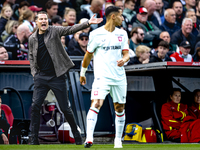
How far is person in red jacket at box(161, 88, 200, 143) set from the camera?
25.2 feet

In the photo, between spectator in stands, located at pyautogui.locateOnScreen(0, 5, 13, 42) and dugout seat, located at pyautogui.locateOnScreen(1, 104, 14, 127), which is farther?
spectator in stands, located at pyautogui.locateOnScreen(0, 5, 13, 42)

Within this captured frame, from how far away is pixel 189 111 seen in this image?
8445 millimetres

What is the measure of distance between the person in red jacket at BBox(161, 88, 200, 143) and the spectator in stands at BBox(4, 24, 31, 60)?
12.3 feet

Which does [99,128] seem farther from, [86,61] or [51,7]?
[51,7]

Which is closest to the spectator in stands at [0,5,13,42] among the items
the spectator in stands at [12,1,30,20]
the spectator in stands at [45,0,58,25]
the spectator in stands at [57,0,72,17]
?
the spectator in stands at [12,1,30,20]

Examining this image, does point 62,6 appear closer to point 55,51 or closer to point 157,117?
point 157,117

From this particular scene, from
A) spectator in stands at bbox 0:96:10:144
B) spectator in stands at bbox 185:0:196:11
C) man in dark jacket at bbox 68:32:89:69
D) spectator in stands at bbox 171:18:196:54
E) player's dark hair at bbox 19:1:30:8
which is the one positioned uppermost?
spectator in stands at bbox 185:0:196:11

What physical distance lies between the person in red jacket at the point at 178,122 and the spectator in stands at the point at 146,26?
8.69 feet

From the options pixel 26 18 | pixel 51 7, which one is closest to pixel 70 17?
pixel 51 7

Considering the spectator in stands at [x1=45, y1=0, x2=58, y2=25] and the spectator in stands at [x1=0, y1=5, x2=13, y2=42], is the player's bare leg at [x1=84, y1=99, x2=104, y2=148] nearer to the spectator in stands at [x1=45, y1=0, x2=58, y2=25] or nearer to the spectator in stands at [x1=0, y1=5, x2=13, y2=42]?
the spectator in stands at [x1=0, y1=5, x2=13, y2=42]

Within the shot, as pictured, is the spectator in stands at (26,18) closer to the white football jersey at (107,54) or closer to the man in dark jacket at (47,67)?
the man in dark jacket at (47,67)

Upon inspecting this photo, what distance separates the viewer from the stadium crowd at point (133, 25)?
9.49 metres

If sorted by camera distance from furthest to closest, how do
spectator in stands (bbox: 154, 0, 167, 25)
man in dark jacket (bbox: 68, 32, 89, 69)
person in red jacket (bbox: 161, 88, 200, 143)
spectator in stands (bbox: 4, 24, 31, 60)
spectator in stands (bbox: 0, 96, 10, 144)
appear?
spectator in stands (bbox: 154, 0, 167, 25)
man in dark jacket (bbox: 68, 32, 89, 69)
spectator in stands (bbox: 4, 24, 31, 60)
person in red jacket (bbox: 161, 88, 200, 143)
spectator in stands (bbox: 0, 96, 10, 144)

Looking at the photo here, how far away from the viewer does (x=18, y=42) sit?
9500 millimetres
